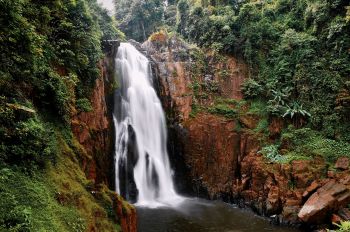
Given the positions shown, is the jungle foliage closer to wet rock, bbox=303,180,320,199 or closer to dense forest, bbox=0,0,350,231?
dense forest, bbox=0,0,350,231

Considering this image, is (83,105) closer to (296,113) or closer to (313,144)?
(313,144)

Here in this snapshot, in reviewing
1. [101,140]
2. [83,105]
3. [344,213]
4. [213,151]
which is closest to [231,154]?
[213,151]

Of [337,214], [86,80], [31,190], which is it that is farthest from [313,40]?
[31,190]

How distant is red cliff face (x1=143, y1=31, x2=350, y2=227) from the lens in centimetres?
1586

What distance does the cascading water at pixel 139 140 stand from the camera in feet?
61.9

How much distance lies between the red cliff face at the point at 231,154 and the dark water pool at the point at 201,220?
116cm

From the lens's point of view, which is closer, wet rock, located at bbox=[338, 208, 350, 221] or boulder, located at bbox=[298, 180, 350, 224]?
wet rock, located at bbox=[338, 208, 350, 221]

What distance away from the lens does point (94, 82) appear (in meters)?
16.8

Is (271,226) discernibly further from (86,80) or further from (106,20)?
(106,20)

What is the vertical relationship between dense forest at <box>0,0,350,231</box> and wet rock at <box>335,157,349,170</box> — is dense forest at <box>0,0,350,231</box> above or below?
above

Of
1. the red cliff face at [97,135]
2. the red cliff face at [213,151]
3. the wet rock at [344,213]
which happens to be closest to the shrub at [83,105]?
the red cliff face at [97,135]

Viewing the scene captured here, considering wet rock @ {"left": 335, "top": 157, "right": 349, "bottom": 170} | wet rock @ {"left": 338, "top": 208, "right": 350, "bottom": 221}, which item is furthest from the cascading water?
wet rock @ {"left": 335, "top": 157, "right": 349, "bottom": 170}

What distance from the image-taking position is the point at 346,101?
18953 mm

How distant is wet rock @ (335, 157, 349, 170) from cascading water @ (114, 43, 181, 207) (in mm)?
8843
